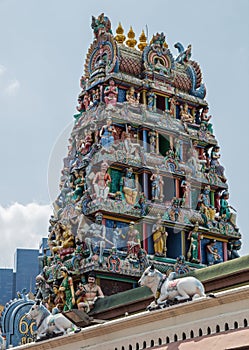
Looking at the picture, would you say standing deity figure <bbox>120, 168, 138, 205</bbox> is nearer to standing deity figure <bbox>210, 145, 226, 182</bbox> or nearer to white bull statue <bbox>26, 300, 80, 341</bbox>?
standing deity figure <bbox>210, 145, 226, 182</bbox>

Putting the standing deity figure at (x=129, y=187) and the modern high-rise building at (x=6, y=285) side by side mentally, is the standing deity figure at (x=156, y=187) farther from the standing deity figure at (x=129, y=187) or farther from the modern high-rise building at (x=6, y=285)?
the modern high-rise building at (x=6, y=285)

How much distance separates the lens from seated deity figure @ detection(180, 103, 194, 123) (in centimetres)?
3588

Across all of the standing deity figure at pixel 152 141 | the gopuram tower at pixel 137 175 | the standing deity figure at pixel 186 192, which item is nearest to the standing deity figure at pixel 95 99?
the gopuram tower at pixel 137 175

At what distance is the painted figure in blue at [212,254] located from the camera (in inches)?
1332

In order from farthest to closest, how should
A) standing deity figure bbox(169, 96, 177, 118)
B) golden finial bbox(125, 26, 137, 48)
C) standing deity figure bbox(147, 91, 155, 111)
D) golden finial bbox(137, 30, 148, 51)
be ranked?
1. golden finial bbox(137, 30, 148, 51)
2. golden finial bbox(125, 26, 137, 48)
3. standing deity figure bbox(169, 96, 177, 118)
4. standing deity figure bbox(147, 91, 155, 111)

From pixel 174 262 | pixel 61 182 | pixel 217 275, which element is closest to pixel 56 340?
pixel 217 275

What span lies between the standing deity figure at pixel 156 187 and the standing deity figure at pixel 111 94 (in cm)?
363

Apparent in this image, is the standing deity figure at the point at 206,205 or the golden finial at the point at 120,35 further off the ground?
the golden finial at the point at 120,35

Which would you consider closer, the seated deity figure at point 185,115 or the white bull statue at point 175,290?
the white bull statue at point 175,290

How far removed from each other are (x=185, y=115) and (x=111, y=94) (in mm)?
4412

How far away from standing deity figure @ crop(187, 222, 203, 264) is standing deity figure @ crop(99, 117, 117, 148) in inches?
212

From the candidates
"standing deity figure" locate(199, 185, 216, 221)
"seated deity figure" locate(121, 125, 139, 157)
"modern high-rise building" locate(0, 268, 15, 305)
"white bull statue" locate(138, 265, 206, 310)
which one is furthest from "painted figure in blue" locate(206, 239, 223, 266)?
"modern high-rise building" locate(0, 268, 15, 305)

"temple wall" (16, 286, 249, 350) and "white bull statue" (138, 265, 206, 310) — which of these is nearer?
"temple wall" (16, 286, 249, 350)

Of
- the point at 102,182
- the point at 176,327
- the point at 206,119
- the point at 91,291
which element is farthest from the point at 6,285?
the point at 176,327
